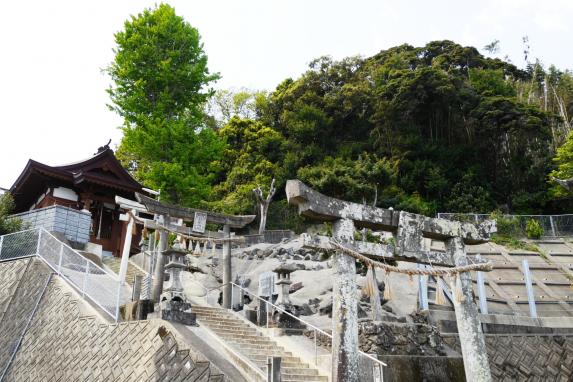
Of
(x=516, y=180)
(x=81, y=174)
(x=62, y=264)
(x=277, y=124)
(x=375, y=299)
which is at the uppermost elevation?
(x=277, y=124)

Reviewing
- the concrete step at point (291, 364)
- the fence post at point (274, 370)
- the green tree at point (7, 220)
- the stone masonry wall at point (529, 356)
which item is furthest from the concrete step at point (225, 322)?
the green tree at point (7, 220)

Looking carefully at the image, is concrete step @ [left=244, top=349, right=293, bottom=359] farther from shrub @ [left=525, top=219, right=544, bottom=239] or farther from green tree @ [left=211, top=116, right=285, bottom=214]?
green tree @ [left=211, top=116, right=285, bottom=214]

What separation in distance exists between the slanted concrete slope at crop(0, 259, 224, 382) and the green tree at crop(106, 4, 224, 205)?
27.0ft

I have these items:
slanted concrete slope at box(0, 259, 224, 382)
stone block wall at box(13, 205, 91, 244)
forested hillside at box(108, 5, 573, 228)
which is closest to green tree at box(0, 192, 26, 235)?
stone block wall at box(13, 205, 91, 244)

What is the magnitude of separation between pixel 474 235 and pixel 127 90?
19.2 m

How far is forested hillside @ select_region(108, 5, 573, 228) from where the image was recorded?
79.2ft

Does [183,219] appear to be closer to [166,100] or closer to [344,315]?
[344,315]

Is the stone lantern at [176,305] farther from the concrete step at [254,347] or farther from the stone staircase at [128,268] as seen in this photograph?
the stone staircase at [128,268]

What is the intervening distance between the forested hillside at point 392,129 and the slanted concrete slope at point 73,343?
1167 centimetres

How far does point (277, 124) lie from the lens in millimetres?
43625

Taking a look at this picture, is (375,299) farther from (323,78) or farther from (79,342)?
(323,78)

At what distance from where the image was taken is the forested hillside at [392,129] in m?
24.1

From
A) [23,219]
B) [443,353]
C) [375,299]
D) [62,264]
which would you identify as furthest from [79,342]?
[23,219]

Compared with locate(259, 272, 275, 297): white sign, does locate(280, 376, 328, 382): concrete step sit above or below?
below
